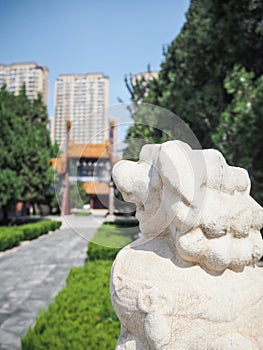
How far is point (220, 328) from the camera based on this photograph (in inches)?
59.2

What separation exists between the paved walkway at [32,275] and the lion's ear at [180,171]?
589 mm

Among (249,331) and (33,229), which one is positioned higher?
(249,331)

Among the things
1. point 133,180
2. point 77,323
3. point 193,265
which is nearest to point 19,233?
point 77,323

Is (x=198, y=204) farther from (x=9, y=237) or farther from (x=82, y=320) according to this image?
(x=9, y=237)

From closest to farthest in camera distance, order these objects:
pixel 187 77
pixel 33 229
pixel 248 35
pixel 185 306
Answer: pixel 185 306, pixel 248 35, pixel 187 77, pixel 33 229

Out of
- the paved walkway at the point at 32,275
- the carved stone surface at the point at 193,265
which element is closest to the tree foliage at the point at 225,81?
the paved walkway at the point at 32,275

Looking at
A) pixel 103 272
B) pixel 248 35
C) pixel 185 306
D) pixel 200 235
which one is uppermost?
pixel 248 35

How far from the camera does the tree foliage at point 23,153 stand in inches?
637

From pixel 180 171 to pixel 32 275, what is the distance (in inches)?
318

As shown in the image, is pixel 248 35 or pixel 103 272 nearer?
pixel 103 272

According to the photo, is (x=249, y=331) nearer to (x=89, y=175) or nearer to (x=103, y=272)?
(x=89, y=175)

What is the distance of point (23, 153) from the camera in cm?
1712

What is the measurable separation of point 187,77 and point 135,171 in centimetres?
763

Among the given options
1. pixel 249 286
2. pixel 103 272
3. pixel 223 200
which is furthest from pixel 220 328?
pixel 103 272
